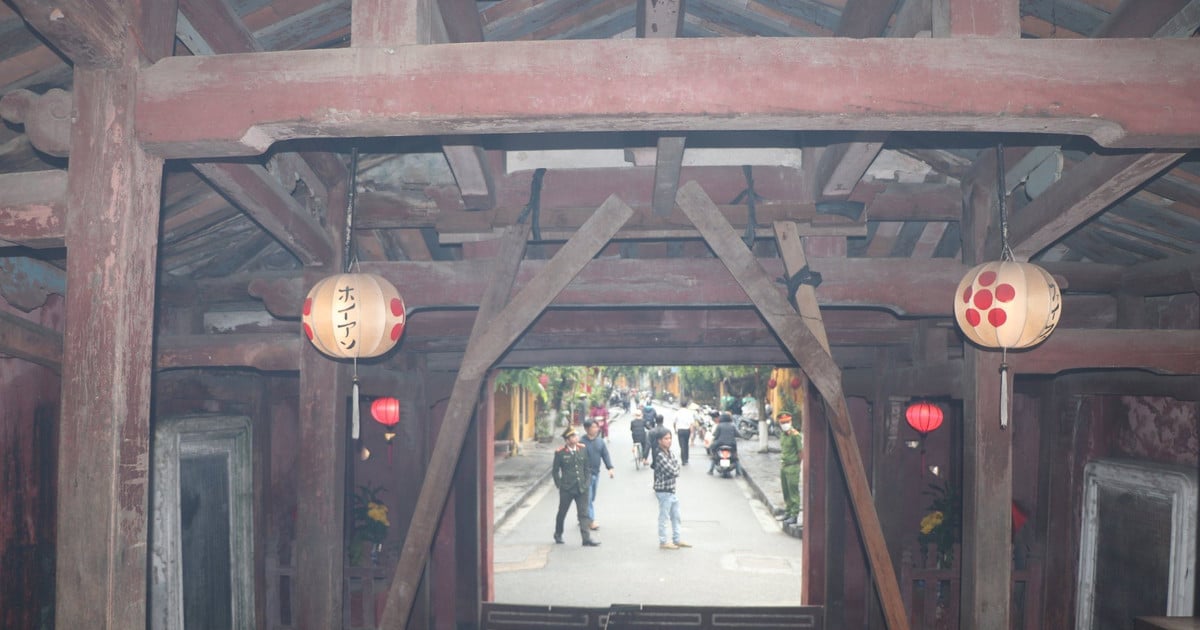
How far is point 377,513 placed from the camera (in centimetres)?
859

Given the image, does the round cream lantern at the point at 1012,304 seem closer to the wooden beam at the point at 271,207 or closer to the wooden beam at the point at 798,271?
the wooden beam at the point at 798,271

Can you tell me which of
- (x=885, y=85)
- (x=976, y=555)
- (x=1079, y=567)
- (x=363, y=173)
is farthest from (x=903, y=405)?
(x=885, y=85)

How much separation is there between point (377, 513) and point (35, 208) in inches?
235

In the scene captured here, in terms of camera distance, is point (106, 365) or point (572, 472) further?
point (572, 472)

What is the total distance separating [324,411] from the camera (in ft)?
16.3

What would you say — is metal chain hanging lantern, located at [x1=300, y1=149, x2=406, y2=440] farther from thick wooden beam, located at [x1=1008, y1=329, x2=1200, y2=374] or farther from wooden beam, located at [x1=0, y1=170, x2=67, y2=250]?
thick wooden beam, located at [x1=1008, y1=329, x2=1200, y2=374]

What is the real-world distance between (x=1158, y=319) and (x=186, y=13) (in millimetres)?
6674

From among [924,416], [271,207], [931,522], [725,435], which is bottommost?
[725,435]

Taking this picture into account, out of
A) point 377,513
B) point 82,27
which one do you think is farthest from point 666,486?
point 82,27

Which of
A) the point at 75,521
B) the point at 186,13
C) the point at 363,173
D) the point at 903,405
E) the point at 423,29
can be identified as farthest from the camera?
the point at 903,405

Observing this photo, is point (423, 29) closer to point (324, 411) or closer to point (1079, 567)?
point (324, 411)

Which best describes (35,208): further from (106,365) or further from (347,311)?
(347,311)

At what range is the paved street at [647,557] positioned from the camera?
33.2ft

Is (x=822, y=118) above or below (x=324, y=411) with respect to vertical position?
above
